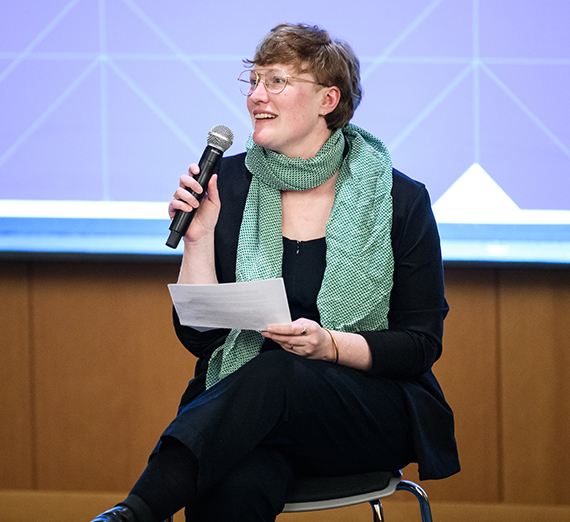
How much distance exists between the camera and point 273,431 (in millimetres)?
1104

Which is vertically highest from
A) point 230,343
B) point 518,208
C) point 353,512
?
point 518,208

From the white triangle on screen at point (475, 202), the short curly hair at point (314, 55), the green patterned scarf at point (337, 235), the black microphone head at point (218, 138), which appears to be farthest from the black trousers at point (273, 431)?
the white triangle on screen at point (475, 202)

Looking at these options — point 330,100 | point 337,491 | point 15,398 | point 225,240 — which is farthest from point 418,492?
point 15,398

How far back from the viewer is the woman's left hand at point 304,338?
114cm

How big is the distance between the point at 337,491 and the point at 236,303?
1.29 feet

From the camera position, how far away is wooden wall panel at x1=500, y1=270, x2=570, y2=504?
2.10 meters

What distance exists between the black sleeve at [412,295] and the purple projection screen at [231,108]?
0.58m

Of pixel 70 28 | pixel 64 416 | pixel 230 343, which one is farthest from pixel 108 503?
pixel 70 28

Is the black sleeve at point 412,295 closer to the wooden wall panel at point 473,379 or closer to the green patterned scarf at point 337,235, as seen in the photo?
the green patterned scarf at point 337,235

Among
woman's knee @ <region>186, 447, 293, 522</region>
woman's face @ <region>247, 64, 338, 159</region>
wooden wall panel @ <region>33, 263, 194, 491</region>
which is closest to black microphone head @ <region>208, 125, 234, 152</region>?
woman's face @ <region>247, 64, 338, 159</region>

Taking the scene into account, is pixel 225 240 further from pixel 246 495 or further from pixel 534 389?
pixel 534 389

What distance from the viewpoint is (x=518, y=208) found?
6.47 ft

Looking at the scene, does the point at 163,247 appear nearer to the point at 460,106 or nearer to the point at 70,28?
the point at 70,28

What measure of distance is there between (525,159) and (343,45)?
0.76 meters
